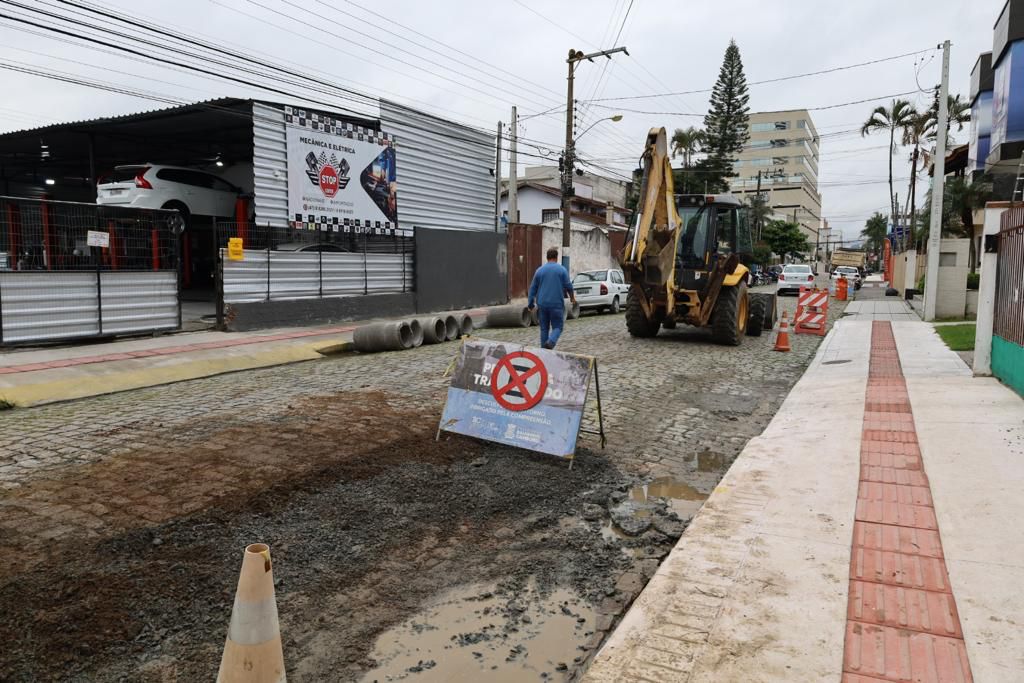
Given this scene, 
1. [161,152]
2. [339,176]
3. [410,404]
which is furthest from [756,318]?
[161,152]

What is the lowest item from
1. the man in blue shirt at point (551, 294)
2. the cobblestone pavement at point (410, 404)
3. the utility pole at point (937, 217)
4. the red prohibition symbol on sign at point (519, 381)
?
the cobblestone pavement at point (410, 404)

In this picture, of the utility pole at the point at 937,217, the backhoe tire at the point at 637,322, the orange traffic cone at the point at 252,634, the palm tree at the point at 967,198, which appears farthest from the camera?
the palm tree at the point at 967,198

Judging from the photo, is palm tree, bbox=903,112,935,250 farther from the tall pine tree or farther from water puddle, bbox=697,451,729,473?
water puddle, bbox=697,451,729,473

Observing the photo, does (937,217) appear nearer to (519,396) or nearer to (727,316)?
(727,316)

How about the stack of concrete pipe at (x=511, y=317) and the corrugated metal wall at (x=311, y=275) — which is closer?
the corrugated metal wall at (x=311, y=275)

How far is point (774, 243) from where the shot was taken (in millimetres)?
76625

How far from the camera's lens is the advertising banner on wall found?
16.2 meters

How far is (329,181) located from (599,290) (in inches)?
377

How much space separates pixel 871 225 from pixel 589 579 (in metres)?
128

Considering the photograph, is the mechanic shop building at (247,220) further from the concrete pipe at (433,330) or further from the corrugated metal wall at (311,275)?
the concrete pipe at (433,330)

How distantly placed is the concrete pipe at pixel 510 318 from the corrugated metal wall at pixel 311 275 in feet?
10.9

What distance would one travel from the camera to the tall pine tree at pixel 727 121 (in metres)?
62.3

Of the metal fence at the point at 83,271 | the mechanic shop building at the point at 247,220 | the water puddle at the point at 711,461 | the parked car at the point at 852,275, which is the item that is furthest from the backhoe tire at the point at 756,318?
the parked car at the point at 852,275

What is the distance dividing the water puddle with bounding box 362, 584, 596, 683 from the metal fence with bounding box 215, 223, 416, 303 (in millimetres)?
12629
